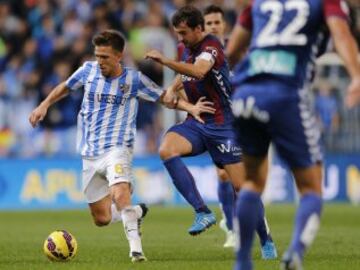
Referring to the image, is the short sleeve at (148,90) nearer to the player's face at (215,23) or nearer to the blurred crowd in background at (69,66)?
the player's face at (215,23)

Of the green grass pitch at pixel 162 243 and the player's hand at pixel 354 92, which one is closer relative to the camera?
the player's hand at pixel 354 92

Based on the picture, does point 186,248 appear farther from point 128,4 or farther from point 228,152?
point 128,4

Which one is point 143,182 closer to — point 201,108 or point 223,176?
point 223,176

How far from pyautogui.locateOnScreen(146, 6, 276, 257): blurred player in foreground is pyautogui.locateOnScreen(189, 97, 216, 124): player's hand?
0.07 metres

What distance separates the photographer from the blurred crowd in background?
73.5 feet

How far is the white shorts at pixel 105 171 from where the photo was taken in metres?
10.3

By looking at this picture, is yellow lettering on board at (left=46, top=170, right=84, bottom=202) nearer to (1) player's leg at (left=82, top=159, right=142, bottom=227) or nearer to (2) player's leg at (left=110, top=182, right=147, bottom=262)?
(1) player's leg at (left=82, top=159, right=142, bottom=227)

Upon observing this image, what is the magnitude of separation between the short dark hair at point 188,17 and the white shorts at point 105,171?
1322 millimetres

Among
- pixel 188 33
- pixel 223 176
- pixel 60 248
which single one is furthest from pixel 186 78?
pixel 60 248

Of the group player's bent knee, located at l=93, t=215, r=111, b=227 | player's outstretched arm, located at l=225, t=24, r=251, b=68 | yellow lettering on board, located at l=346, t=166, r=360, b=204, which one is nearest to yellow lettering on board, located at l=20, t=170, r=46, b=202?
yellow lettering on board, located at l=346, t=166, r=360, b=204

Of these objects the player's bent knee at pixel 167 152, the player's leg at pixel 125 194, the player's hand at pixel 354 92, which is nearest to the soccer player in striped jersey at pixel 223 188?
the player's bent knee at pixel 167 152

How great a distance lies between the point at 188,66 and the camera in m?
9.98

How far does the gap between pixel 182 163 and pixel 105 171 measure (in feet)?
2.50

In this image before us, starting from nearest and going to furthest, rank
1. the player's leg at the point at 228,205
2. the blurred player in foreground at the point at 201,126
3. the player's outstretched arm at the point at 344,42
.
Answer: the player's outstretched arm at the point at 344,42, the blurred player in foreground at the point at 201,126, the player's leg at the point at 228,205
